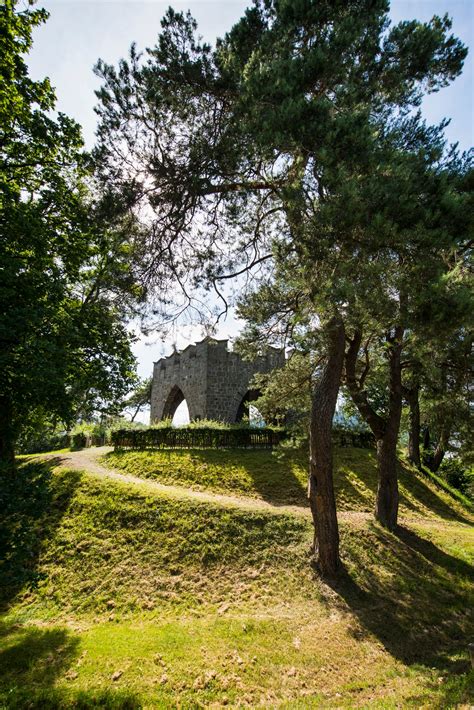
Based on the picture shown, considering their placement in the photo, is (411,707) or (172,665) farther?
(172,665)

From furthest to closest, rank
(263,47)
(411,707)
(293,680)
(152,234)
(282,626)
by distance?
(152,234), (282,626), (263,47), (293,680), (411,707)

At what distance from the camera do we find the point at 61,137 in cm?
812

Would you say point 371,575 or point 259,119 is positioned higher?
point 259,119

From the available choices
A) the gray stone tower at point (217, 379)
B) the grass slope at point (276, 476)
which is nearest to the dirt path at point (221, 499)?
the grass slope at point (276, 476)

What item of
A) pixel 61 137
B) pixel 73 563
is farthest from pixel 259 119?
pixel 73 563

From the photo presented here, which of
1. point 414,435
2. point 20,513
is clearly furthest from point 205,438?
point 20,513

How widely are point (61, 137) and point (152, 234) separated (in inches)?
142

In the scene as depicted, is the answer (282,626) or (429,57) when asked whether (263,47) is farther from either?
(282,626)

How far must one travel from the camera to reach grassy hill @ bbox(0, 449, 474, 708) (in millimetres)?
4391

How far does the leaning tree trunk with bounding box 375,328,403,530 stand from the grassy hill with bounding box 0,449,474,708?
53cm

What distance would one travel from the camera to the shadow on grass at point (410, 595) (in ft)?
17.6

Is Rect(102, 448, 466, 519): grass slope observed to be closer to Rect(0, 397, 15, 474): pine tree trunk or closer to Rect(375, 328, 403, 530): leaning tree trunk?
Rect(375, 328, 403, 530): leaning tree trunk

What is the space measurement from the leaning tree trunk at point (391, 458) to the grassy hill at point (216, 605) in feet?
1.74

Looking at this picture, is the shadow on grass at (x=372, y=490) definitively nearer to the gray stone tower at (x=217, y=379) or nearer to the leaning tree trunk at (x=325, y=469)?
the leaning tree trunk at (x=325, y=469)
